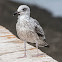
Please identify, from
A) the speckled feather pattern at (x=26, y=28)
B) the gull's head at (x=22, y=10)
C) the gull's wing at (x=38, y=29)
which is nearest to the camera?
the gull's head at (x=22, y=10)

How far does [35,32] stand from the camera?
13.3 feet

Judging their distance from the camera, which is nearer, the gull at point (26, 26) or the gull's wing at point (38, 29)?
the gull at point (26, 26)

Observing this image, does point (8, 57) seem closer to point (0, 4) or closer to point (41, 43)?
point (41, 43)

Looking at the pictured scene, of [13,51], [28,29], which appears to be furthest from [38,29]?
[13,51]

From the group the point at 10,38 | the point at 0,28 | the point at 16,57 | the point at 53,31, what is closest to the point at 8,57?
the point at 16,57

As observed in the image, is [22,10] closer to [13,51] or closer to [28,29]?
[28,29]

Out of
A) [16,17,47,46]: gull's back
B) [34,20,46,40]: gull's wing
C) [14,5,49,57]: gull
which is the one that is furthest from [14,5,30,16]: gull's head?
[34,20,46,40]: gull's wing

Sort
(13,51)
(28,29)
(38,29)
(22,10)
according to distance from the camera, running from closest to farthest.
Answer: (22,10) → (28,29) → (38,29) → (13,51)

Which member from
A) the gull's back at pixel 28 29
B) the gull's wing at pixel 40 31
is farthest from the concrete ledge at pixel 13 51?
the gull's back at pixel 28 29

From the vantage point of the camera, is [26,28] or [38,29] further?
[38,29]

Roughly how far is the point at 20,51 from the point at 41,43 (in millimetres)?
548

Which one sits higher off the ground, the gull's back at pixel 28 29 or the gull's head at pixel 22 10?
the gull's head at pixel 22 10

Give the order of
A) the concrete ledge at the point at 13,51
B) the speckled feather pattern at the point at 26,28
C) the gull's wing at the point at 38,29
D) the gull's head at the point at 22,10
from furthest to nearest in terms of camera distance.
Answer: the concrete ledge at the point at 13,51 < the gull's wing at the point at 38,29 < the speckled feather pattern at the point at 26,28 < the gull's head at the point at 22,10

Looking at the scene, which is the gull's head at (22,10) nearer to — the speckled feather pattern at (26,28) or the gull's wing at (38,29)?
the speckled feather pattern at (26,28)
